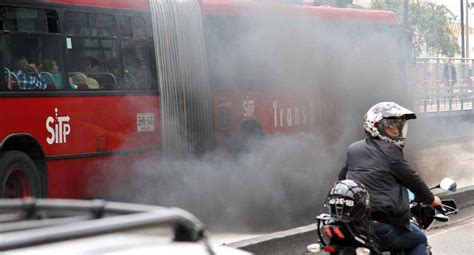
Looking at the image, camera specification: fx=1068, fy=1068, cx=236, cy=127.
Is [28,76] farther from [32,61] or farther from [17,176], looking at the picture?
[17,176]

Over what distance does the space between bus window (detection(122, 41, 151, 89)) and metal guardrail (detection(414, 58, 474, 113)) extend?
60.7 feet

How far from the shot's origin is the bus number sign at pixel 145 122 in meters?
13.3

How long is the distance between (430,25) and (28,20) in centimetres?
5202

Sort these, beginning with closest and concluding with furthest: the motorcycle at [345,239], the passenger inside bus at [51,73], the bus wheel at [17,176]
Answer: the motorcycle at [345,239]
the bus wheel at [17,176]
the passenger inside bus at [51,73]

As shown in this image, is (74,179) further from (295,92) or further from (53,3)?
(295,92)

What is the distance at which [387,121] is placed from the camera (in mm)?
6230

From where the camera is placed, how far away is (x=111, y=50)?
1302 centimetres

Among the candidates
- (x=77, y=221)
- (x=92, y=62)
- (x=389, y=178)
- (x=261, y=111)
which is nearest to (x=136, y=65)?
(x=92, y=62)

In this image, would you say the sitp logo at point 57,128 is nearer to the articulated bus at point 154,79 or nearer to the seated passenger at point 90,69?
the articulated bus at point 154,79

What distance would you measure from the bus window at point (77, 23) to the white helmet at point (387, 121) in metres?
6.56

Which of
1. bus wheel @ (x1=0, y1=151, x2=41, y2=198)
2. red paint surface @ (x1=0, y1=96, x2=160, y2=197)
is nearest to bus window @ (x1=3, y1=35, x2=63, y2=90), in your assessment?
red paint surface @ (x1=0, y1=96, x2=160, y2=197)

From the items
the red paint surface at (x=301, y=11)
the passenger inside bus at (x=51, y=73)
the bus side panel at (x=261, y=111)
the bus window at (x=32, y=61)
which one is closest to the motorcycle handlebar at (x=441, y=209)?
the bus window at (x=32, y=61)

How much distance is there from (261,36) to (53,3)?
5.30 meters

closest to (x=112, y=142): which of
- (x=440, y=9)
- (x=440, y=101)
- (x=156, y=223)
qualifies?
(x=156, y=223)
